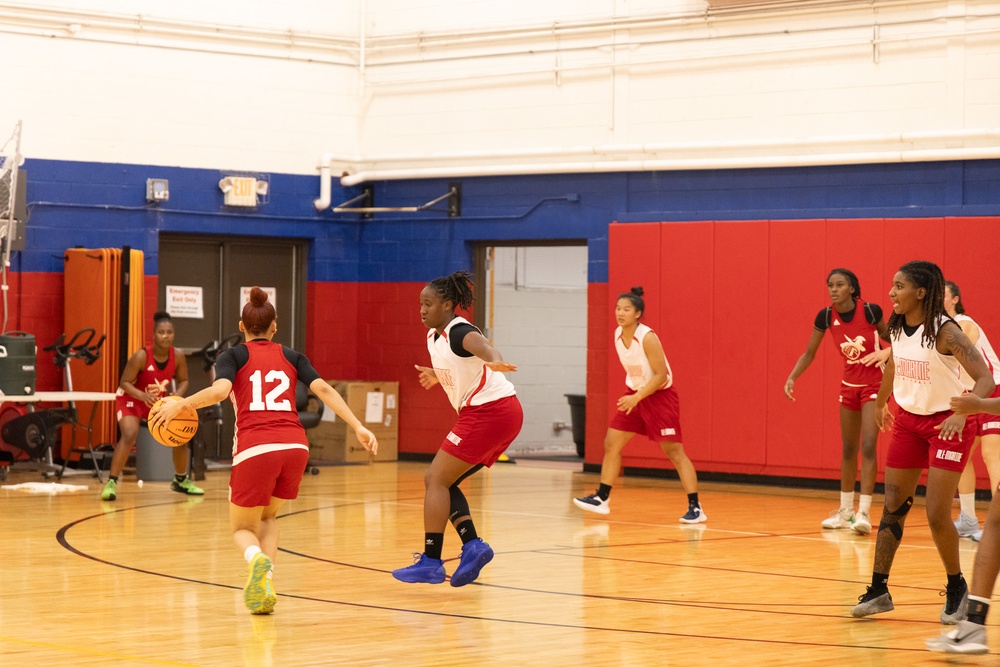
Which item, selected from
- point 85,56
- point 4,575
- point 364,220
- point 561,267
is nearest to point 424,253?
point 364,220

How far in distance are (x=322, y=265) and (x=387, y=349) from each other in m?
1.25

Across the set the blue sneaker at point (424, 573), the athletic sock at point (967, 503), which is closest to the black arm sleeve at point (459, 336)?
the blue sneaker at point (424, 573)

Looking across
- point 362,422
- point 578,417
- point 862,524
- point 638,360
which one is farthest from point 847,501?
point 362,422

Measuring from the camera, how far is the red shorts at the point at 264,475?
6609mm

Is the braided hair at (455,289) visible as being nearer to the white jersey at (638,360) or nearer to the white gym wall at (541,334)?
the white jersey at (638,360)

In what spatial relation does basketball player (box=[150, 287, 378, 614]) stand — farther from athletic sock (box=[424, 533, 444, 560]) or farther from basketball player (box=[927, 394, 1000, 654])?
basketball player (box=[927, 394, 1000, 654])

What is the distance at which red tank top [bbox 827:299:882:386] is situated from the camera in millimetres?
10219

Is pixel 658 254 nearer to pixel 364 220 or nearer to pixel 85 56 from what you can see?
pixel 364 220

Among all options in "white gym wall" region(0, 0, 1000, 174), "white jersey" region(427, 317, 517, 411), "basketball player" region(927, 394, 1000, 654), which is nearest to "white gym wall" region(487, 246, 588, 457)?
"white gym wall" region(0, 0, 1000, 174)

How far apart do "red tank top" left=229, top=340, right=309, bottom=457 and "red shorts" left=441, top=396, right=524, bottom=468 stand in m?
0.94

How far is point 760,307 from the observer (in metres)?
13.5

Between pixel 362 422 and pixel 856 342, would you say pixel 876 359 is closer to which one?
pixel 856 342

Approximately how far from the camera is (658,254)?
45.9 feet

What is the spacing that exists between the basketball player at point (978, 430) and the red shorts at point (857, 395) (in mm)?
799
